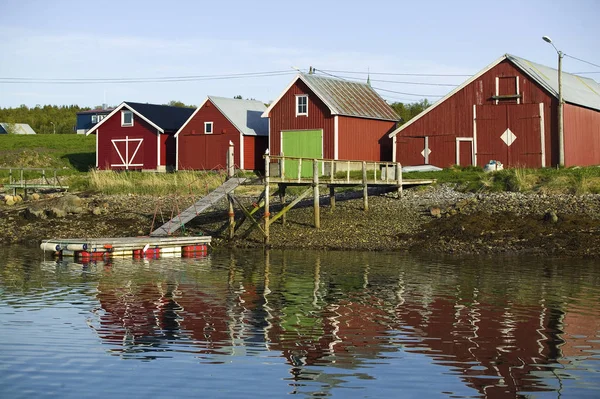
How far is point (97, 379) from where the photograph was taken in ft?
42.5

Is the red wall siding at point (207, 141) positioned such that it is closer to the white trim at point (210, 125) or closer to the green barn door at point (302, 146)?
the white trim at point (210, 125)

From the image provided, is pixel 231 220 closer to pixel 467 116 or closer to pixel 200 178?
pixel 200 178

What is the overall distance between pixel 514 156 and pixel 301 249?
14856mm

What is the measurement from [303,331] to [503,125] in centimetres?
2890

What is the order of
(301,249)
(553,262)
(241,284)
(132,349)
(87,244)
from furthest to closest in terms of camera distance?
1. (301,249)
2. (87,244)
3. (553,262)
4. (241,284)
5. (132,349)

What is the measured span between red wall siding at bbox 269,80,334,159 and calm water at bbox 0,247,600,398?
1980cm

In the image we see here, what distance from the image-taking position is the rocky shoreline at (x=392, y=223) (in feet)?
103

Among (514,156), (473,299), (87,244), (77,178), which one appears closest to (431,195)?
(514,156)

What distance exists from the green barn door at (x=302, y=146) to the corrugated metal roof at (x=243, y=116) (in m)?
5.15

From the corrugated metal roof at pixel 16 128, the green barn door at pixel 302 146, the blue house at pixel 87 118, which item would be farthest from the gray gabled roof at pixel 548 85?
the corrugated metal roof at pixel 16 128

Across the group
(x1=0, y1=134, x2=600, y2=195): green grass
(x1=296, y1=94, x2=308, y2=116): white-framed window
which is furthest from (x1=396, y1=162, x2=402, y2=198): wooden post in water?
(x1=296, y1=94, x2=308, y2=116): white-framed window

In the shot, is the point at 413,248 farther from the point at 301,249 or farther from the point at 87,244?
the point at 87,244

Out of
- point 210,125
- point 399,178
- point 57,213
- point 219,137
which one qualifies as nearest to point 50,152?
point 210,125

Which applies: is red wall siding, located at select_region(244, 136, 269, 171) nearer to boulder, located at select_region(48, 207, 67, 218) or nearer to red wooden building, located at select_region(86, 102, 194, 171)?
red wooden building, located at select_region(86, 102, 194, 171)
